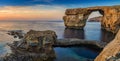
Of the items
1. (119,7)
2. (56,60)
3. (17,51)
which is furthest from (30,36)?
(119,7)

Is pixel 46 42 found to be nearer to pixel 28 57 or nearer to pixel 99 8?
pixel 28 57

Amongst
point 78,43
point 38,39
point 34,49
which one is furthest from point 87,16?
point 34,49

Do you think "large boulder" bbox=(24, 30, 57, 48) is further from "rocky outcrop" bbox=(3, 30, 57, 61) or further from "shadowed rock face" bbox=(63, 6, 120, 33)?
"shadowed rock face" bbox=(63, 6, 120, 33)

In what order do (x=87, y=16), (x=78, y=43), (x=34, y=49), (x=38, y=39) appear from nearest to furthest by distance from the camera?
(x=34, y=49), (x=38, y=39), (x=78, y=43), (x=87, y=16)

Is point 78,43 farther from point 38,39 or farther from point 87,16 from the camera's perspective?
point 87,16

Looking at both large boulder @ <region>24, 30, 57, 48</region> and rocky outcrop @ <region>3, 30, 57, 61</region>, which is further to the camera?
large boulder @ <region>24, 30, 57, 48</region>

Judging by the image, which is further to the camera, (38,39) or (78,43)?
(78,43)

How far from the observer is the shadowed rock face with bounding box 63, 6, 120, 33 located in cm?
7644

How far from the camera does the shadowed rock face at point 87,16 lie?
76438mm

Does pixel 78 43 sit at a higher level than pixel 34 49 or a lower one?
lower

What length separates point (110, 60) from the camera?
21.5 feet

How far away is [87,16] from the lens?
9869 cm

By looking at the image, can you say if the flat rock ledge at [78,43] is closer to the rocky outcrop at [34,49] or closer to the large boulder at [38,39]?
the large boulder at [38,39]

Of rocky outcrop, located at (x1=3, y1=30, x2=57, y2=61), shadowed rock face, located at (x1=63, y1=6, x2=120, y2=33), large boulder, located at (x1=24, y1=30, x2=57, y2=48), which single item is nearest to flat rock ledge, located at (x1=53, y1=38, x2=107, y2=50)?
large boulder, located at (x1=24, y1=30, x2=57, y2=48)
